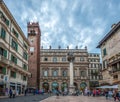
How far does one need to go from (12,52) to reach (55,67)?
136 ft

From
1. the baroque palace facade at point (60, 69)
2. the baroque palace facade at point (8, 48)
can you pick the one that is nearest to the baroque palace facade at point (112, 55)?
the baroque palace facade at point (8, 48)

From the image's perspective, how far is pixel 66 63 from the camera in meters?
80.6

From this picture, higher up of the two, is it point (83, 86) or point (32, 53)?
point (32, 53)

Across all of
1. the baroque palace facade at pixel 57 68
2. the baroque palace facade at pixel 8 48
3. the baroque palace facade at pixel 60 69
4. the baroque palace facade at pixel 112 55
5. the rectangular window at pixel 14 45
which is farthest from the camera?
the baroque palace facade at pixel 60 69

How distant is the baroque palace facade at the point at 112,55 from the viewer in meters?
40.2

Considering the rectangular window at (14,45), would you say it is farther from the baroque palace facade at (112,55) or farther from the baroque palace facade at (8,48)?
the baroque palace facade at (112,55)

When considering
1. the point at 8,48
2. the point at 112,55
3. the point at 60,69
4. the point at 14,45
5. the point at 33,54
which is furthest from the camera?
the point at 60,69

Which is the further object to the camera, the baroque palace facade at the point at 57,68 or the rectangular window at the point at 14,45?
the baroque palace facade at the point at 57,68

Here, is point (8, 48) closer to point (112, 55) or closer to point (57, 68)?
point (112, 55)

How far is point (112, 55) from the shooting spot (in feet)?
144

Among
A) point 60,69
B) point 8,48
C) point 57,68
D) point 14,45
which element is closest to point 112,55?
point 14,45

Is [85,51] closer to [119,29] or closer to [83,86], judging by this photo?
[83,86]

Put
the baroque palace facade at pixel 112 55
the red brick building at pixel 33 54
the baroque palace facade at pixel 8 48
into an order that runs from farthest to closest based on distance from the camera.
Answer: the red brick building at pixel 33 54
the baroque palace facade at pixel 112 55
the baroque palace facade at pixel 8 48

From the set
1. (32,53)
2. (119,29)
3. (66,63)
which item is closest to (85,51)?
(66,63)
